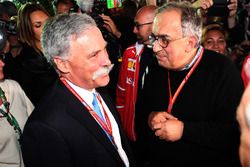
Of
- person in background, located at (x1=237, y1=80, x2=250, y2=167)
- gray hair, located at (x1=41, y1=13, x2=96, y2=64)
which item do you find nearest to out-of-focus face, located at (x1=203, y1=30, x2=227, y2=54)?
gray hair, located at (x1=41, y1=13, x2=96, y2=64)

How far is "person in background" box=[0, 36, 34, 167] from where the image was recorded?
212 centimetres

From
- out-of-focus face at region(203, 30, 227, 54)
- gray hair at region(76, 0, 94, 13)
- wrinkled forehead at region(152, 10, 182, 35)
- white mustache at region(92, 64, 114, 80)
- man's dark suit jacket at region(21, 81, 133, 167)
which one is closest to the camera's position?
man's dark suit jacket at region(21, 81, 133, 167)

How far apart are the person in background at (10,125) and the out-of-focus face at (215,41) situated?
205 centimetres

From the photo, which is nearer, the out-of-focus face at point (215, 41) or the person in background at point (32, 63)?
the person in background at point (32, 63)

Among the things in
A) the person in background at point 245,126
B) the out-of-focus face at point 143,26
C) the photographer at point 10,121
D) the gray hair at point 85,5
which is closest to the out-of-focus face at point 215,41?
the out-of-focus face at point 143,26

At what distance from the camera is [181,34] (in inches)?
81.5

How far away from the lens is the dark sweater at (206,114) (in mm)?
1936

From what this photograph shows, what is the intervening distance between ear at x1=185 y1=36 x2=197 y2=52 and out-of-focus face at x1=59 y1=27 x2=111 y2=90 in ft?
2.10

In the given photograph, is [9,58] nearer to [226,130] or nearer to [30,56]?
[30,56]

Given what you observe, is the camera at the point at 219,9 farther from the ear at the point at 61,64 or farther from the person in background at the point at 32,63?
the ear at the point at 61,64

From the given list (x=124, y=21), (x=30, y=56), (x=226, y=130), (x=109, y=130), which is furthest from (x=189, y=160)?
(x=124, y=21)

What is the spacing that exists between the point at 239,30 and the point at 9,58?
302cm

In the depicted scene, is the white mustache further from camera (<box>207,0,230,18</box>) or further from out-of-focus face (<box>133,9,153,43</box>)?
camera (<box>207,0,230,18</box>)

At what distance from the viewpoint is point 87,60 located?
1717mm
